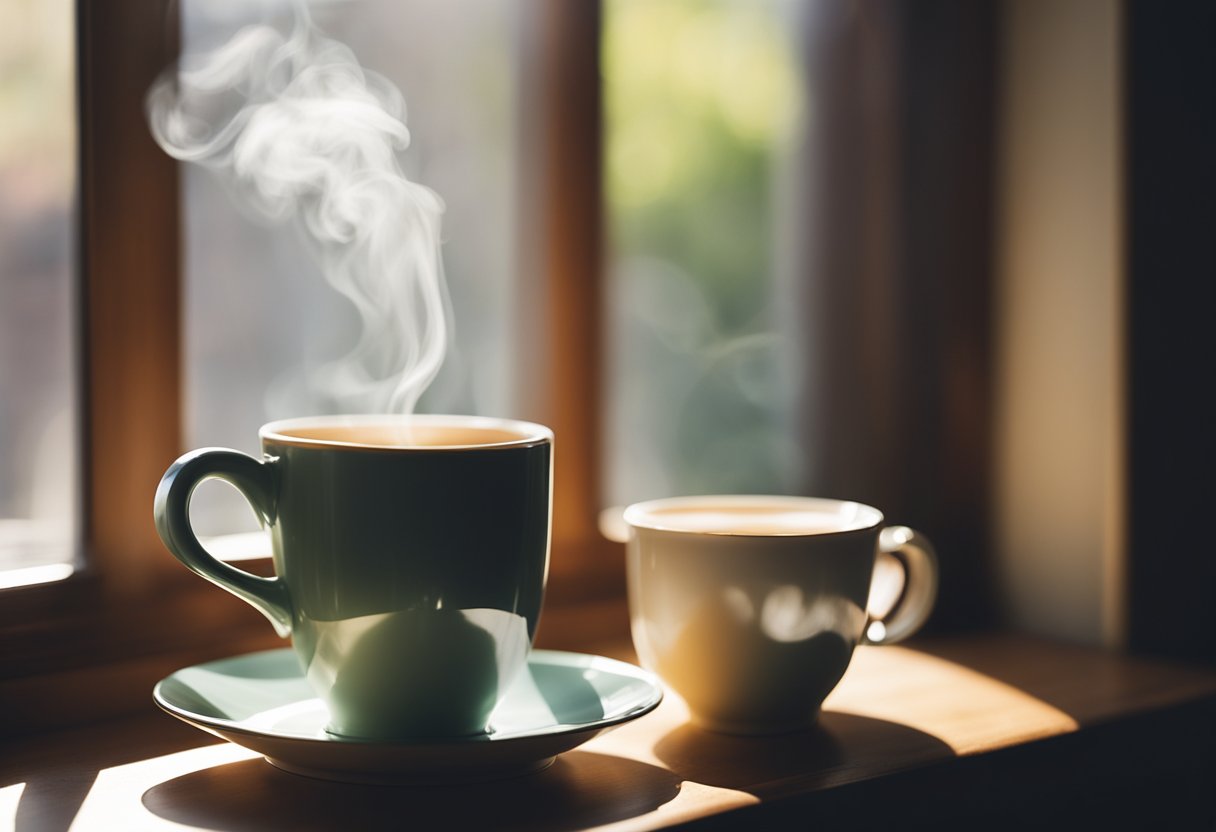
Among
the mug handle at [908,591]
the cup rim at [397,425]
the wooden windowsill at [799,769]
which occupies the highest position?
the cup rim at [397,425]

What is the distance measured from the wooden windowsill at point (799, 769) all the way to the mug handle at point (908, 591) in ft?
0.18

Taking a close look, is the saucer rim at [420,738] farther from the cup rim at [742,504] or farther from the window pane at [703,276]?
the window pane at [703,276]

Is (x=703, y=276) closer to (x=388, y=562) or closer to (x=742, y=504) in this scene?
(x=742, y=504)

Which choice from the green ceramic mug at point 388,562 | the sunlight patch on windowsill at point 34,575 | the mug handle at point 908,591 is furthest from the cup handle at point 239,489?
the mug handle at point 908,591

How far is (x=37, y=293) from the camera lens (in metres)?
0.72

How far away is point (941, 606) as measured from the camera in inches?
40.3

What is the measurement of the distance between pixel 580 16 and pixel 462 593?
1.65 ft

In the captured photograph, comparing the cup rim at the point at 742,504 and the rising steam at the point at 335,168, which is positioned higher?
the rising steam at the point at 335,168

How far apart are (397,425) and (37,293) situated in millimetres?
246

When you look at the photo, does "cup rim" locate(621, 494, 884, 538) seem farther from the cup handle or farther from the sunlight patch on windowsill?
the sunlight patch on windowsill

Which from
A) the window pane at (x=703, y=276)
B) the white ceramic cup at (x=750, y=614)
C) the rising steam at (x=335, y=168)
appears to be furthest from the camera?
the window pane at (x=703, y=276)

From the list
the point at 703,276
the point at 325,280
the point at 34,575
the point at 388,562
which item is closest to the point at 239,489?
the point at 388,562

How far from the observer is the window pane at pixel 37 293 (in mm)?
704

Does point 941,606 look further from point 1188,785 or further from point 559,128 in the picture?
point 559,128
